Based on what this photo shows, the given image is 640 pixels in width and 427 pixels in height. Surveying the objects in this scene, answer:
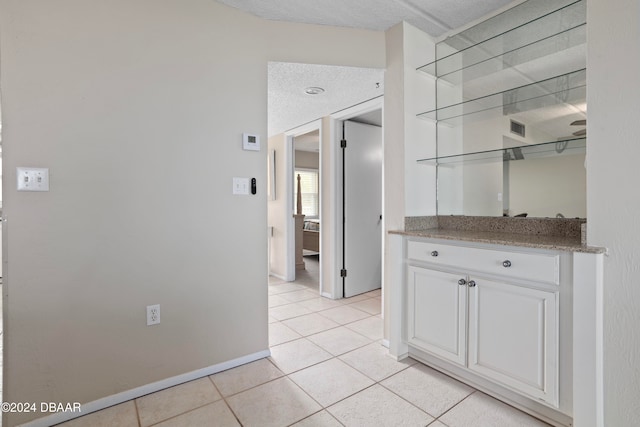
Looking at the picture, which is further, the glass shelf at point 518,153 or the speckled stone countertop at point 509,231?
the glass shelf at point 518,153

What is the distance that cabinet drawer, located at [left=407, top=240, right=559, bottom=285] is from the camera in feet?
4.72

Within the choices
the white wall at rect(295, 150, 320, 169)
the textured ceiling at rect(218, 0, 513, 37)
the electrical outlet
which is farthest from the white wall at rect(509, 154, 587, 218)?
the white wall at rect(295, 150, 320, 169)

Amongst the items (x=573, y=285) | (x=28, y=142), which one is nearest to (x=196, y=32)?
(x=28, y=142)

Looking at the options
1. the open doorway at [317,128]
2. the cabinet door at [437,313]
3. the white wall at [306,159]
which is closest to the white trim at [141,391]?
the cabinet door at [437,313]

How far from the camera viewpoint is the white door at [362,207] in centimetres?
353

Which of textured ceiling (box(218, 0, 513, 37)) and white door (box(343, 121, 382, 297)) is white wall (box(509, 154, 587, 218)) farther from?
white door (box(343, 121, 382, 297))

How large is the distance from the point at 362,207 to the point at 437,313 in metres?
1.90

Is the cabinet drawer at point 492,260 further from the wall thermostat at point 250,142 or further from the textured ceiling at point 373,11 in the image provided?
the textured ceiling at point 373,11

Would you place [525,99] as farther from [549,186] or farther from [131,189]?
[131,189]

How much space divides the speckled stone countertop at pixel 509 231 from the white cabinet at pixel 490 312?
0.21ft

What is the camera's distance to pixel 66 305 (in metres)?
1.55

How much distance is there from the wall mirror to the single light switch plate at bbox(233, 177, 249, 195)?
1.29 meters

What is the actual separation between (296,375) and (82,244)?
4.60 feet

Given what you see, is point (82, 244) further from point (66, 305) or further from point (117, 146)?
point (117, 146)
